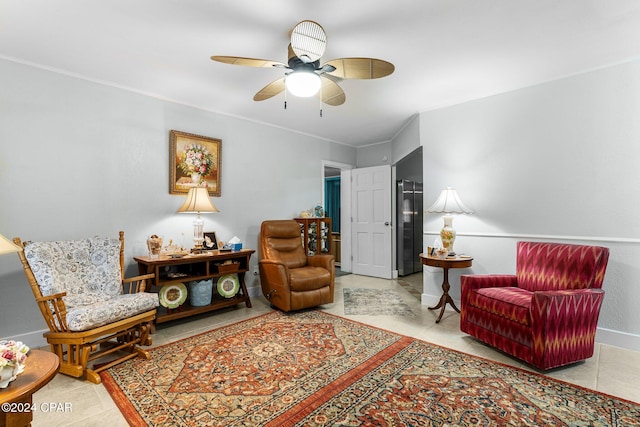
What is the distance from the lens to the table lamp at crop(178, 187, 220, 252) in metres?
3.47

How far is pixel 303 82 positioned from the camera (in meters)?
2.12

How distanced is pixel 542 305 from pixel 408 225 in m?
3.70

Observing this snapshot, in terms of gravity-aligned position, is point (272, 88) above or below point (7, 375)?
above

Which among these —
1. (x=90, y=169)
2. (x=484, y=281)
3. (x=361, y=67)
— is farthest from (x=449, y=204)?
(x=90, y=169)

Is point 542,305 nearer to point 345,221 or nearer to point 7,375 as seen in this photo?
point 7,375

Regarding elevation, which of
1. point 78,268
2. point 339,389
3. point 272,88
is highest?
point 272,88

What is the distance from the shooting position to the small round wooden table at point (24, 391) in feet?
3.89

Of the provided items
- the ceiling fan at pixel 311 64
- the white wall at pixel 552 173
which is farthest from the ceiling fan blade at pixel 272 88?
the white wall at pixel 552 173

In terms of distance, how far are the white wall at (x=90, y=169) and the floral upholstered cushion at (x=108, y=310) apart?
965mm

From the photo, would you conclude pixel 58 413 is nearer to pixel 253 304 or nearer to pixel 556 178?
pixel 253 304

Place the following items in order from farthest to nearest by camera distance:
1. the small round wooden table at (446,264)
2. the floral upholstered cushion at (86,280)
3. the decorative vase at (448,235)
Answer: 1. the decorative vase at (448,235)
2. the small round wooden table at (446,264)
3. the floral upholstered cushion at (86,280)

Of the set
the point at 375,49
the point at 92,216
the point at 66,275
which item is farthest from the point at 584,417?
the point at 92,216

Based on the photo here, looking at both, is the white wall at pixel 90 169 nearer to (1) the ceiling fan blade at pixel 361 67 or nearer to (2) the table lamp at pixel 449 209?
(1) the ceiling fan blade at pixel 361 67

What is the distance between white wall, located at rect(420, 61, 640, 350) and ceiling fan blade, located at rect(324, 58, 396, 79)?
2.00m
